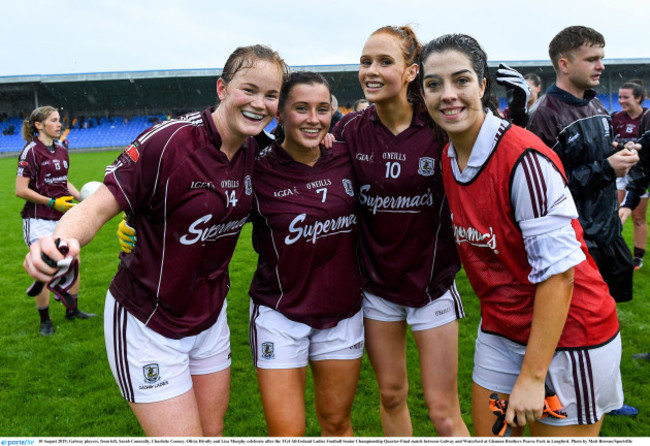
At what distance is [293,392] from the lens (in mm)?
2719

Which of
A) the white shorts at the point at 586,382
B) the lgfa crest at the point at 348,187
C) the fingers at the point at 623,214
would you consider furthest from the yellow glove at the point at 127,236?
the fingers at the point at 623,214

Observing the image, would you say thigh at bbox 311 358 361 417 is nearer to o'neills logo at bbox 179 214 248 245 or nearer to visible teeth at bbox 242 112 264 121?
o'neills logo at bbox 179 214 248 245

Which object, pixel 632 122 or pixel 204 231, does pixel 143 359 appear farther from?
pixel 632 122

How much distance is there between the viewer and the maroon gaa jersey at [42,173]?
19.2 feet

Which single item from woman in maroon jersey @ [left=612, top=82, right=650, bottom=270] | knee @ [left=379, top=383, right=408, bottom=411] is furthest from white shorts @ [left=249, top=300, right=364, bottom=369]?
woman in maroon jersey @ [left=612, top=82, right=650, bottom=270]

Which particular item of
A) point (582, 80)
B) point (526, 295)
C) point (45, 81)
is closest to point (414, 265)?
point (526, 295)

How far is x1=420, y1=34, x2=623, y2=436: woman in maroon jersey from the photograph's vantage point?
6.10 ft

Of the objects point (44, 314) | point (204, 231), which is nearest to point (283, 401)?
point (204, 231)

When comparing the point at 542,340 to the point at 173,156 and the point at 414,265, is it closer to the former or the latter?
the point at 414,265

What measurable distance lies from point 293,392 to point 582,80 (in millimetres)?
2658

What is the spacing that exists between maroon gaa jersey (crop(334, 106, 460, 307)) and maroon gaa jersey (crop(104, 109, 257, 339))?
73 cm

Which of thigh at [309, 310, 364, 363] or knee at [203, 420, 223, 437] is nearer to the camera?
knee at [203, 420, 223, 437]

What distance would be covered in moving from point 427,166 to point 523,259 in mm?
937

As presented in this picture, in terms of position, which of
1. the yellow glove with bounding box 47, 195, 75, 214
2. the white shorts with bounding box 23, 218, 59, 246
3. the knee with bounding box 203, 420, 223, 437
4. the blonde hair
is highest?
the blonde hair
